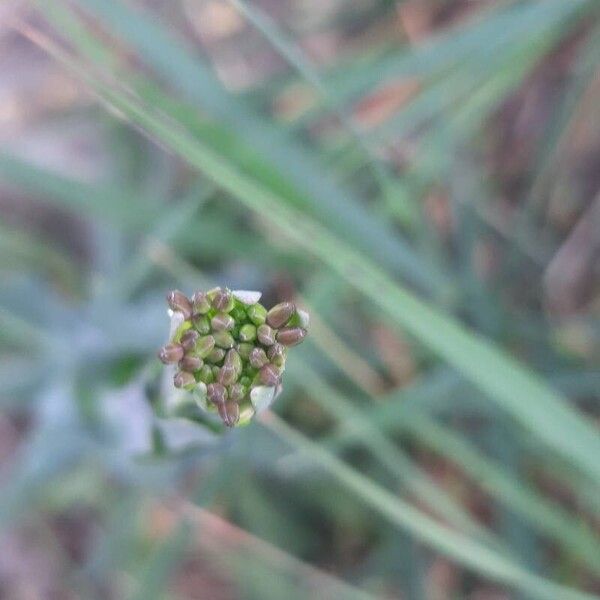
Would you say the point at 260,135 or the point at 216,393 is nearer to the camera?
the point at 216,393

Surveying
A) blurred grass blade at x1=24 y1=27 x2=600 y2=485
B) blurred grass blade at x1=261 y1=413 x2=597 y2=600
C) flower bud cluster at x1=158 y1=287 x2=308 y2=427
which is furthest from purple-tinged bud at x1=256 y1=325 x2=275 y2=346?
blurred grass blade at x1=261 y1=413 x2=597 y2=600

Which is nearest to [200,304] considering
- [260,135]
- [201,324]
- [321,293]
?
[201,324]

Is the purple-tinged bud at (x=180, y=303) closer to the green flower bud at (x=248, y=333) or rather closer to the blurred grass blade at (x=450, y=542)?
the green flower bud at (x=248, y=333)

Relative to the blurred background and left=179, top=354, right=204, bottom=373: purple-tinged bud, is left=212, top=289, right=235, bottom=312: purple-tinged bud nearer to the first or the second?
left=179, top=354, right=204, bottom=373: purple-tinged bud

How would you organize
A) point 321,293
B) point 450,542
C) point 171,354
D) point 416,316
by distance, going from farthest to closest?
point 321,293, point 450,542, point 416,316, point 171,354

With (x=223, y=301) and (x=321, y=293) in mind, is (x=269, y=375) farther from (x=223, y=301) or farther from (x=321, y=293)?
→ (x=321, y=293)

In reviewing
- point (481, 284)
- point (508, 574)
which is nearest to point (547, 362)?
point (481, 284)
